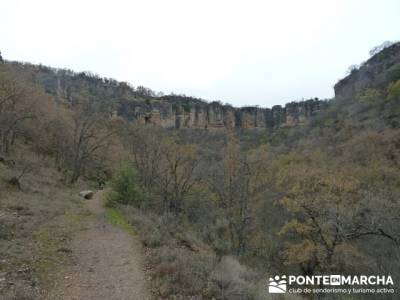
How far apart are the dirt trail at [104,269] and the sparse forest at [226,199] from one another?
0.47 meters

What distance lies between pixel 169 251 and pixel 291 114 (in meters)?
93.6

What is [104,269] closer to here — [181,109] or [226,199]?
[226,199]

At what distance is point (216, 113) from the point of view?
94625mm

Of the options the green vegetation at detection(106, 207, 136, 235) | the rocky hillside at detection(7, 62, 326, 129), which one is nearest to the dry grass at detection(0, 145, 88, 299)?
the green vegetation at detection(106, 207, 136, 235)

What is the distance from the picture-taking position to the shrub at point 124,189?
48.4ft

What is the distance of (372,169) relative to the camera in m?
21.7

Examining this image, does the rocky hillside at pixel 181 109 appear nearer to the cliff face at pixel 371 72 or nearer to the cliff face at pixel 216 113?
the cliff face at pixel 216 113

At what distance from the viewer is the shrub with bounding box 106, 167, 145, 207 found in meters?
14.8

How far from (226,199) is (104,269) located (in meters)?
12.1

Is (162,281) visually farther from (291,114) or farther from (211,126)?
(291,114)

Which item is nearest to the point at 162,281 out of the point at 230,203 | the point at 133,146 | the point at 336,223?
the point at 336,223

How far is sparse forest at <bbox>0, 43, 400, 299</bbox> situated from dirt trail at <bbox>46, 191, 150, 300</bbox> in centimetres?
47

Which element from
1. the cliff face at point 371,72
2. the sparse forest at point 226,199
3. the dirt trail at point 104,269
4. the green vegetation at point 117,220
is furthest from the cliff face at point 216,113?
the dirt trail at point 104,269

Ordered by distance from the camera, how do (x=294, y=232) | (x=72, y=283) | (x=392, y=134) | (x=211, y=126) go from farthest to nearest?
(x=211, y=126) → (x=392, y=134) → (x=294, y=232) → (x=72, y=283)
